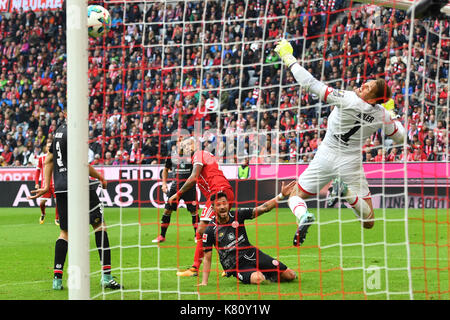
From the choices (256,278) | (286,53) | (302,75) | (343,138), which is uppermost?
(286,53)

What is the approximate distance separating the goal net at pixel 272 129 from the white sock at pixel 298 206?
0.28 meters

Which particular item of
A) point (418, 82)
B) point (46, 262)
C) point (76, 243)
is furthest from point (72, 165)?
point (418, 82)

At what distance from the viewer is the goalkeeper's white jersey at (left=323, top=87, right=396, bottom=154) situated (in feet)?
22.1

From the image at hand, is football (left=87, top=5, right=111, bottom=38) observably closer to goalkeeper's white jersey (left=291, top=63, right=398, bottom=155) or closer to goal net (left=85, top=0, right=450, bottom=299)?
goal net (left=85, top=0, right=450, bottom=299)

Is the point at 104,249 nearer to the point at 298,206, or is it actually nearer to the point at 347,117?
the point at 298,206

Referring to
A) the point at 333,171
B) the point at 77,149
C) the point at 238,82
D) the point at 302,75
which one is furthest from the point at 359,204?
the point at 238,82

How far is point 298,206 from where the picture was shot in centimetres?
698

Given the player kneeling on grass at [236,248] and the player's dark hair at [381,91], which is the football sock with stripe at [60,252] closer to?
the player kneeling on grass at [236,248]

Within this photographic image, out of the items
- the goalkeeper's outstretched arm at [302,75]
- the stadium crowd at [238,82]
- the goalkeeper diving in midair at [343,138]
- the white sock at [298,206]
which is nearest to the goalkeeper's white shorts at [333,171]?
the goalkeeper diving in midair at [343,138]

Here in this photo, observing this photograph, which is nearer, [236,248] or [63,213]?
[63,213]

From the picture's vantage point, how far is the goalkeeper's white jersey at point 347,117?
6.52 metres

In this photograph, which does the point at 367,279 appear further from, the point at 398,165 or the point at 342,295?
the point at 398,165

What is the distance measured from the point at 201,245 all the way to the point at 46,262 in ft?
9.41

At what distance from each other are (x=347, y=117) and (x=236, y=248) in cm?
184
